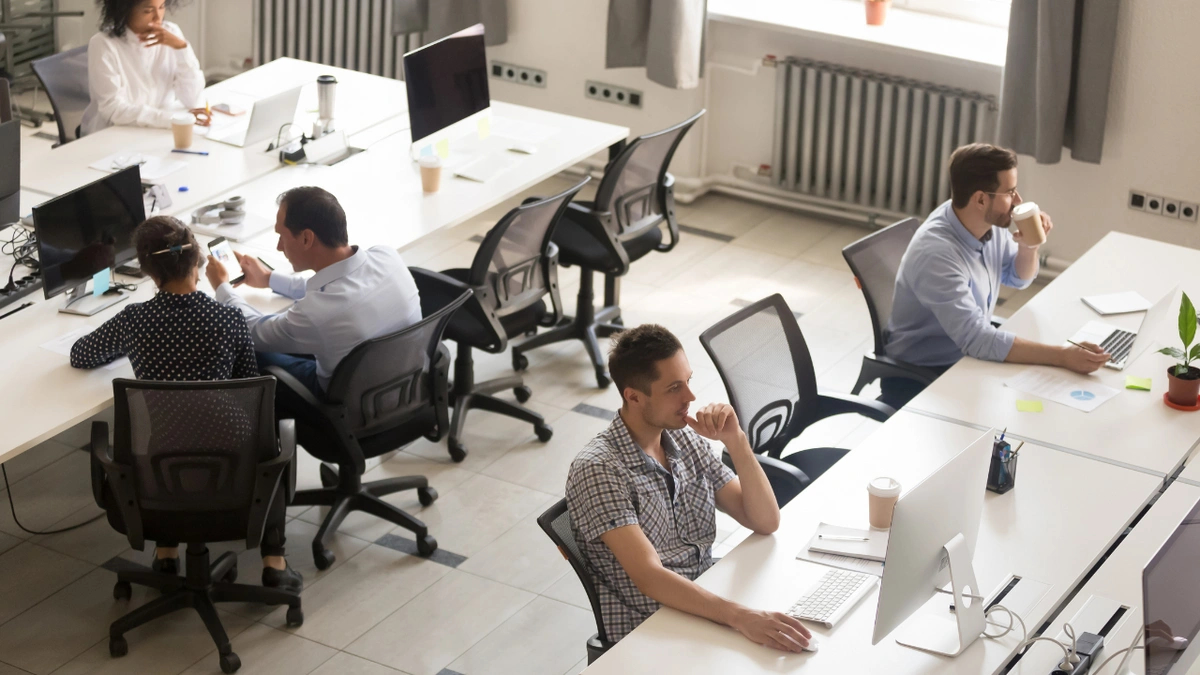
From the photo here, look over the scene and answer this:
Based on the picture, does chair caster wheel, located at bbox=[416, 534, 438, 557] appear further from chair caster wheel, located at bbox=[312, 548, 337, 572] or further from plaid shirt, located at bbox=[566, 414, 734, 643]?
plaid shirt, located at bbox=[566, 414, 734, 643]

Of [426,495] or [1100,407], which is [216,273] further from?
[1100,407]

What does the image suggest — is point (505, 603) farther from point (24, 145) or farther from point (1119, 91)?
point (1119, 91)

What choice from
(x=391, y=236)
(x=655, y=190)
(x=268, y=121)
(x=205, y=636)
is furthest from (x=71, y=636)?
(x=655, y=190)

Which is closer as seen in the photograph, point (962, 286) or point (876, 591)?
point (876, 591)

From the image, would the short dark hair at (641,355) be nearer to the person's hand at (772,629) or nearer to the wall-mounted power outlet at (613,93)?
the person's hand at (772,629)

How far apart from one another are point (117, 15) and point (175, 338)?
8.32 ft

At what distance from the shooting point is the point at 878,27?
656 cm

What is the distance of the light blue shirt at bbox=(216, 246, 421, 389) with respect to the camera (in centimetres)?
398

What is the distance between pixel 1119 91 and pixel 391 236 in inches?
128

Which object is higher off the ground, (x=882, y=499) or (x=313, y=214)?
(x=313, y=214)

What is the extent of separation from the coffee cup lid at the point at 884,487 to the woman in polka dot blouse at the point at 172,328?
5.32 ft

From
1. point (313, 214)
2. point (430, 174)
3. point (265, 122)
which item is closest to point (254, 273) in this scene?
point (313, 214)

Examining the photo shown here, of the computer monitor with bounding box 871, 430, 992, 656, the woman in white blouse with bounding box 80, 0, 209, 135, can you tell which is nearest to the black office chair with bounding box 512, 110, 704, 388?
the woman in white blouse with bounding box 80, 0, 209, 135

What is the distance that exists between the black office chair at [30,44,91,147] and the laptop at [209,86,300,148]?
0.70 m
